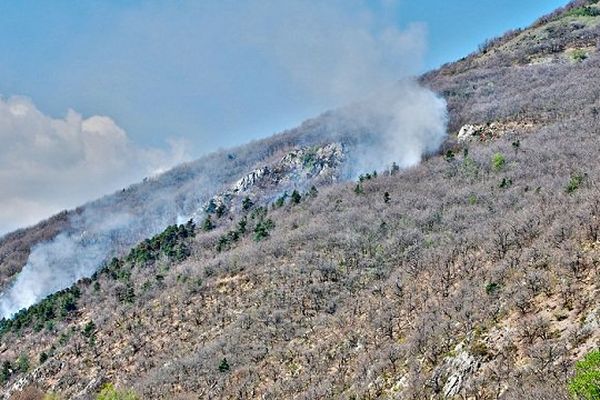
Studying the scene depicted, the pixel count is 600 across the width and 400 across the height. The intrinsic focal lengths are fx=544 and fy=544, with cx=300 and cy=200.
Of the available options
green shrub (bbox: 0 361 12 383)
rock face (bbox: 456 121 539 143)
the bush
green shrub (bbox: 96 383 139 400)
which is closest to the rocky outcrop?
the bush

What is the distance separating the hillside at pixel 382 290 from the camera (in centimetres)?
2509

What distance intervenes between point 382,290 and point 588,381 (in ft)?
91.8

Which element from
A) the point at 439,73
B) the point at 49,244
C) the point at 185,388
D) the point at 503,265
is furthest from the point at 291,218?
the point at 439,73

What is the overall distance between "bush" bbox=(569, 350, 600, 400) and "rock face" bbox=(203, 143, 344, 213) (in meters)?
82.3

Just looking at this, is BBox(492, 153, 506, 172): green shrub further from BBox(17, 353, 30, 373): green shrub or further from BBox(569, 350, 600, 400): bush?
BBox(17, 353, 30, 373): green shrub


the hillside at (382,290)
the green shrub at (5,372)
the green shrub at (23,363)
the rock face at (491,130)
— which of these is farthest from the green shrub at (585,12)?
the green shrub at (5,372)

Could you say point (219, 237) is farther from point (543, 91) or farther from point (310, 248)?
point (543, 91)

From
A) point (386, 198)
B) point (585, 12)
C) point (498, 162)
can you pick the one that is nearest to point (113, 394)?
point (386, 198)

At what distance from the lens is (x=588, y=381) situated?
13.6m

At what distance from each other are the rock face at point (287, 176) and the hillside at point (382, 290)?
4241 millimetres

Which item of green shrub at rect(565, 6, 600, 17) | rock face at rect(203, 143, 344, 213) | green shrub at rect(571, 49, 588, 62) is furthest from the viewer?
green shrub at rect(565, 6, 600, 17)

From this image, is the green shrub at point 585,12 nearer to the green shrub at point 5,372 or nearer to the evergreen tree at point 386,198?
the evergreen tree at point 386,198

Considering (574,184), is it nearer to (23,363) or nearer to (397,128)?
(23,363)

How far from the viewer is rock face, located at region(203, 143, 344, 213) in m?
101
